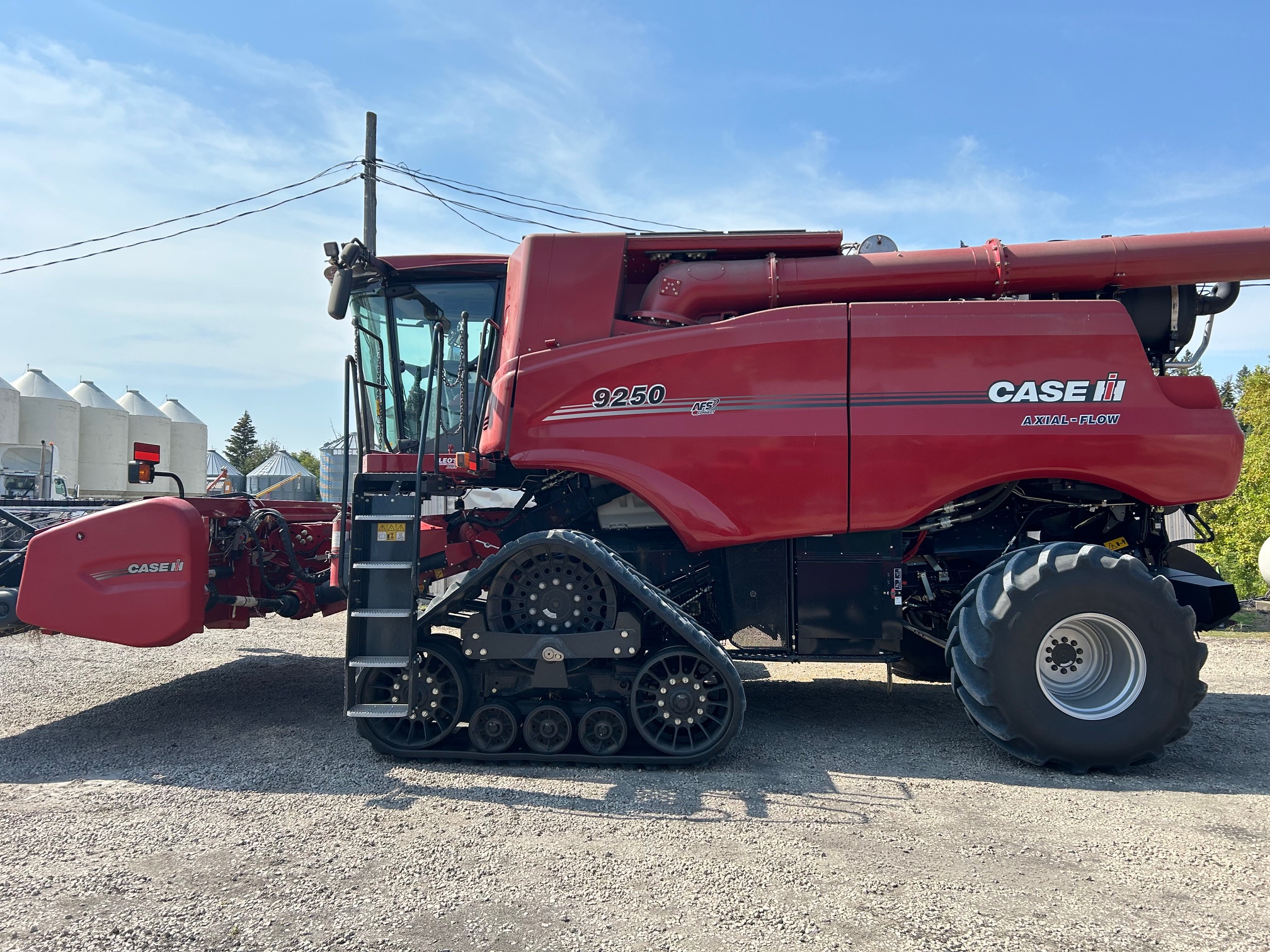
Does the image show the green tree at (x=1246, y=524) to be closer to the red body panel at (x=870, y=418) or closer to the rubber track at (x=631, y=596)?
the red body panel at (x=870, y=418)

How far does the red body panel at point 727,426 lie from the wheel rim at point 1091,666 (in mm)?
1399

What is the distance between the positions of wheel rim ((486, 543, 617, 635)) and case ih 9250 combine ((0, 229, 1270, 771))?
0.02 metres

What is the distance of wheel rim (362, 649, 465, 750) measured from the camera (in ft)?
15.8

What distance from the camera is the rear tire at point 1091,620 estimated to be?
4.67 m

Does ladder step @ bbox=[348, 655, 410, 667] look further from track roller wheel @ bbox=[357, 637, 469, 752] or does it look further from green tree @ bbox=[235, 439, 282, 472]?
green tree @ bbox=[235, 439, 282, 472]

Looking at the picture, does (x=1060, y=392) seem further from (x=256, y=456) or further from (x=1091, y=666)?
(x=256, y=456)

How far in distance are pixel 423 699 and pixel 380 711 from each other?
0.28 meters

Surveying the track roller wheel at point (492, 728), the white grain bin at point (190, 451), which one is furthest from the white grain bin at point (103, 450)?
the track roller wheel at point (492, 728)

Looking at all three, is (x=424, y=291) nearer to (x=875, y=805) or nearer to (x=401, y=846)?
(x=401, y=846)

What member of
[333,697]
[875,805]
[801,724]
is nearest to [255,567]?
[333,697]

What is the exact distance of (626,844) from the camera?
3650 millimetres

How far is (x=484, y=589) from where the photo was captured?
500cm

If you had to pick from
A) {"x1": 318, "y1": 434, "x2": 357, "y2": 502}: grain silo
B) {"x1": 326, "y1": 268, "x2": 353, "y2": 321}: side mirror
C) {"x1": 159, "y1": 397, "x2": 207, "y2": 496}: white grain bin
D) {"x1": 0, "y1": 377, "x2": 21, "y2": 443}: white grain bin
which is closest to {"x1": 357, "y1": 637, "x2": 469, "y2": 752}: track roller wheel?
{"x1": 326, "y1": 268, "x2": 353, "y2": 321}: side mirror

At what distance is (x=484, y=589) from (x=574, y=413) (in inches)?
46.3
